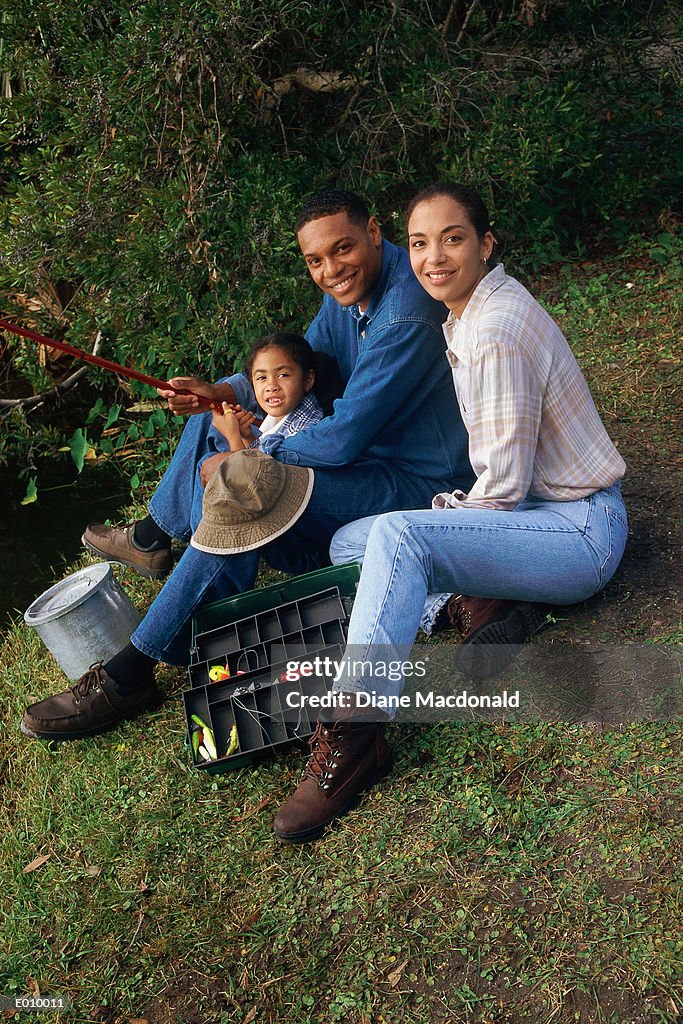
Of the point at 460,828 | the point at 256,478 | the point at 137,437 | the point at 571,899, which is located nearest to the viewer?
the point at 571,899

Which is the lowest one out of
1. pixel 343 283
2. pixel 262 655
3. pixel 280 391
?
pixel 262 655

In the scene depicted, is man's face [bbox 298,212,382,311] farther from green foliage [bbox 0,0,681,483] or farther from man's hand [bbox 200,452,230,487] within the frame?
green foliage [bbox 0,0,681,483]

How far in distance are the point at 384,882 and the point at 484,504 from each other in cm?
95

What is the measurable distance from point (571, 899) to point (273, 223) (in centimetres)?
330

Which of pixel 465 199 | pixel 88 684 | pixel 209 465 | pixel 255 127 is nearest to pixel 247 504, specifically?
pixel 209 465

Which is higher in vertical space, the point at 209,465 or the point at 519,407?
the point at 519,407

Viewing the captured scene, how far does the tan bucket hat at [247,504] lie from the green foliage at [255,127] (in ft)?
6.58

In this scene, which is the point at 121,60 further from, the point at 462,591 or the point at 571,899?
the point at 571,899

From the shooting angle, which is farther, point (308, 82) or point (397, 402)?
point (308, 82)

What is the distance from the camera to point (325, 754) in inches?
98.8

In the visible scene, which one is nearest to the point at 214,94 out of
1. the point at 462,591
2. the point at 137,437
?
the point at 137,437

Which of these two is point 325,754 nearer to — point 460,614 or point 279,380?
point 460,614

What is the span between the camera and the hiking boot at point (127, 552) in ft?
12.6

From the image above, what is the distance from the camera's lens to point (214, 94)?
4.45 metres
